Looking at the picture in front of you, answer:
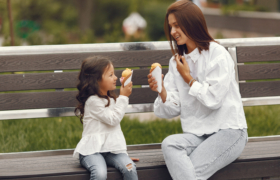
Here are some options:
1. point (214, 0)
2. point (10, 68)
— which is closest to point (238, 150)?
point (10, 68)

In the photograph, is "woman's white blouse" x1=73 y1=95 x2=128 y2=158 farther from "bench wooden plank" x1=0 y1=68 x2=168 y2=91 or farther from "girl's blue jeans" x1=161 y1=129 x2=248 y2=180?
"bench wooden plank" x1=0 y1=68 x2=168 y2=91

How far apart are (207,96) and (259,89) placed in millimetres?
1078

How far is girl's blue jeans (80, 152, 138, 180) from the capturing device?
2.67 m

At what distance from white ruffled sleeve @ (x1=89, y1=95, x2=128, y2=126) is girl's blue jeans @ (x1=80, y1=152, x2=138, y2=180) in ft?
0.78

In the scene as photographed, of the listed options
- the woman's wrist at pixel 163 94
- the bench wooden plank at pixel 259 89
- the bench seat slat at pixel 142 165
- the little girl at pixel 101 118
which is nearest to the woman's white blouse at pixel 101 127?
the little girl at pixel 101 118

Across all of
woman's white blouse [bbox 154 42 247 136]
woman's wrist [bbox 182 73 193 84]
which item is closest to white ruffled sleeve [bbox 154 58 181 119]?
woman's white blouse [bbox 154 42 247 136]

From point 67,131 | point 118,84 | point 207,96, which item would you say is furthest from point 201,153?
point 67,131

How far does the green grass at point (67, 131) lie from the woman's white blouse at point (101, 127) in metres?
1.33

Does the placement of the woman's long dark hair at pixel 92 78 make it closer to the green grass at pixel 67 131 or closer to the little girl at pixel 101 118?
the little girl at pixel 101 118

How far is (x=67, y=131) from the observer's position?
4.50 m

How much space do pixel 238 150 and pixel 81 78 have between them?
1.21 metres

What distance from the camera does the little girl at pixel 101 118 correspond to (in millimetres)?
2797

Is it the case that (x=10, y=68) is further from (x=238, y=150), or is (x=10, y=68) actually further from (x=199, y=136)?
(x=238, y=150)

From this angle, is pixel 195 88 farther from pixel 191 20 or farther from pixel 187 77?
pixel 191 20
